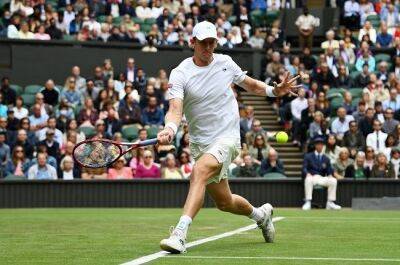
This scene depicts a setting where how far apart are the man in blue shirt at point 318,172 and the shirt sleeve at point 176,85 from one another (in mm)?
12352

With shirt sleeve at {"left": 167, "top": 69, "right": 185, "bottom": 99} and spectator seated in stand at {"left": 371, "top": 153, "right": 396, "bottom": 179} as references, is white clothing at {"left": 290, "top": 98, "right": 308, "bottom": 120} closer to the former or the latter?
spectator seated in stand at {"left": 371, "top": 153, "right": 396, "bottom": 179}

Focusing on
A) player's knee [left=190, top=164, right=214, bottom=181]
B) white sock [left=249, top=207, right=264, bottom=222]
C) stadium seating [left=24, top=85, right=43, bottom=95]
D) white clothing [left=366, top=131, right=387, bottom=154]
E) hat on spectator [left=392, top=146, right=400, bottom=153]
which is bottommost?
hat on spectator [left=392, top=146, right=400, bottom=153]

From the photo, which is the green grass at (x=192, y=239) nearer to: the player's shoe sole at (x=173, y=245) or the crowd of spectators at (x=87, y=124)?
the player's shoe sole at (x=173, y=245)

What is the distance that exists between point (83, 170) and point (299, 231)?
34.8ft

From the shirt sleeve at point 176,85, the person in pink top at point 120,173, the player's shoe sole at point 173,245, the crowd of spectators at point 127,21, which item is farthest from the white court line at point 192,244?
the crowd of spectators at point 127,21

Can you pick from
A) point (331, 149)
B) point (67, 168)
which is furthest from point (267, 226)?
point (331, 149)

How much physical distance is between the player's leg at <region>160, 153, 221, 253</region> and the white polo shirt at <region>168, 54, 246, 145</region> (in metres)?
0.27

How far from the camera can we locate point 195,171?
Result: 9.82 meters

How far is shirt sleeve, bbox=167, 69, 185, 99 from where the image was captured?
9.90 metres

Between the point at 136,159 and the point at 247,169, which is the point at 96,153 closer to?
the point at 136,159

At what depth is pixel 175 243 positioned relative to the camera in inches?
367

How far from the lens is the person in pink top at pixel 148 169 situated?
22.4 meters

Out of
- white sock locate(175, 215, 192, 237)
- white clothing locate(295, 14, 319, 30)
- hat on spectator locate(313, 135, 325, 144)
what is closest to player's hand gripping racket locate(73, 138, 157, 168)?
white sock locate(175, 215, 192, 237)

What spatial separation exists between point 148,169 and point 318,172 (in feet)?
11.2
